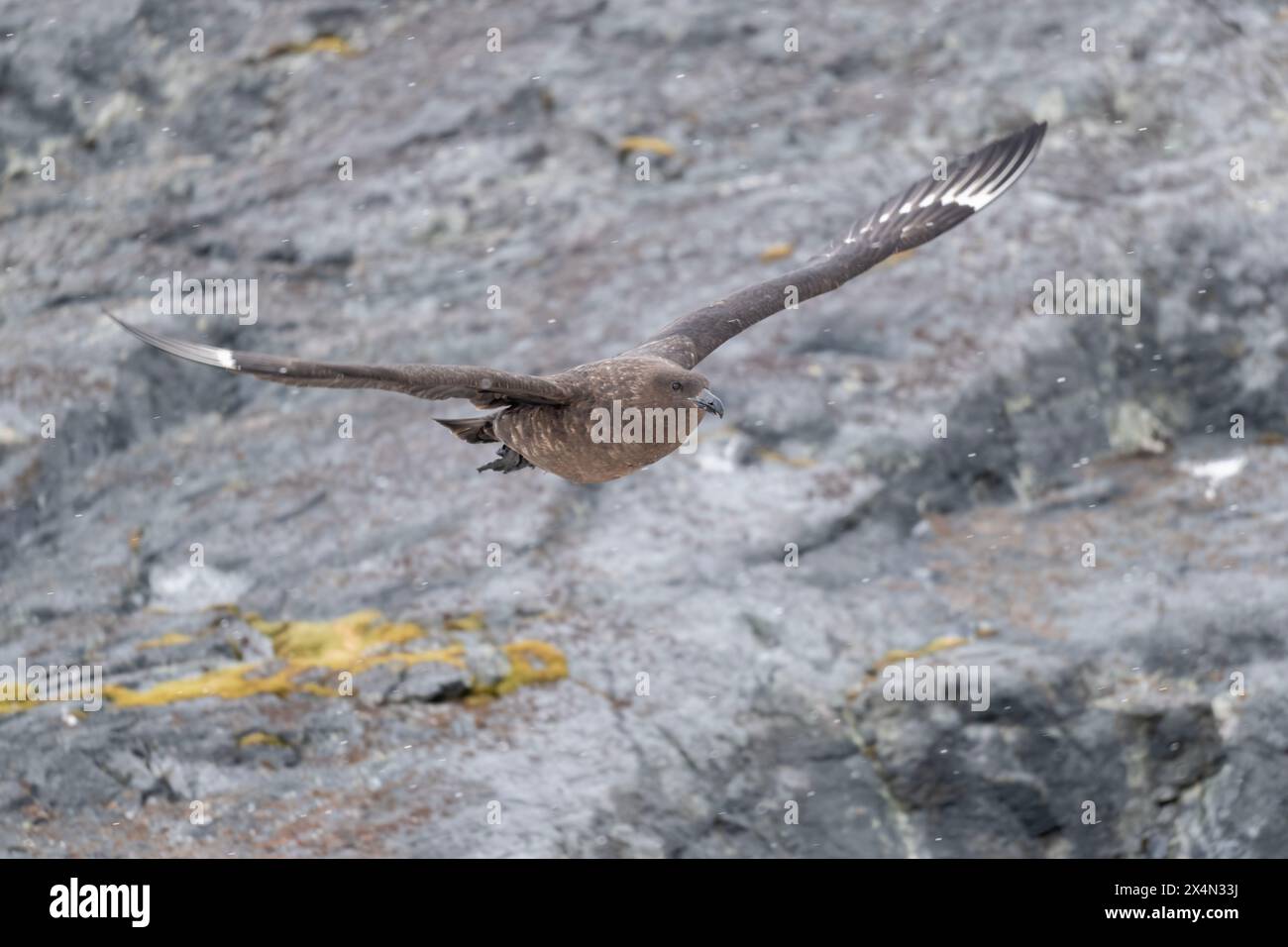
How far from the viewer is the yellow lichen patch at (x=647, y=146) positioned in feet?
49.3

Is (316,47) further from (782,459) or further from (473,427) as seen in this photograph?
(473,427)

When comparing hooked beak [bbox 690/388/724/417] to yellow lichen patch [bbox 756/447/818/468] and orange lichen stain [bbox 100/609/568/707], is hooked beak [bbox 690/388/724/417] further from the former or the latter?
yellow lichen patch [bbox 756/447/818/468]

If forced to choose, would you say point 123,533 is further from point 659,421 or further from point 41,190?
point 659,421

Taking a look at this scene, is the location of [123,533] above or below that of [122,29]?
below

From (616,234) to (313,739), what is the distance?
19.2ft

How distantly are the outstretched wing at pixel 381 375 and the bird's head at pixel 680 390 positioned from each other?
468mm

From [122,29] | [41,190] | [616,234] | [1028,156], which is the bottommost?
[1028,156]

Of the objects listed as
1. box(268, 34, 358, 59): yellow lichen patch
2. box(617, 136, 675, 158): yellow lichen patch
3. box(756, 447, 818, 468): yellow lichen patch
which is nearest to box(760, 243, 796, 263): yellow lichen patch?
box(617, 136, 675, 158): yellow lichen patch

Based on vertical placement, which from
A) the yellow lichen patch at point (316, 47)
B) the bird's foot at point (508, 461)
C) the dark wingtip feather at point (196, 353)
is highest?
the yellow lichen patch at point (316, 47)

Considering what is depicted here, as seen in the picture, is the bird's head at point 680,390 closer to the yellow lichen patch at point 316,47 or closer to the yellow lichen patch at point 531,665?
the yellow lichen patch at point 531,665

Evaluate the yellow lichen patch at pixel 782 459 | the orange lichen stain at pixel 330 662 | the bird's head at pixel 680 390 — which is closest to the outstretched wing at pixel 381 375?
the bird's head at pixel 680 390
